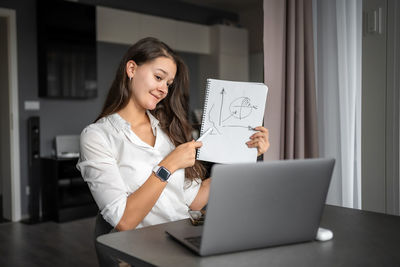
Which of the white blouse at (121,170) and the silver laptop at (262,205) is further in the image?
the white blouse at (121,170)

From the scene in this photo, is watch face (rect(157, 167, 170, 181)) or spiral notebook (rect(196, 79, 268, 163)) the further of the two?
spiral notebook (rect(196, 79, 268, 163))

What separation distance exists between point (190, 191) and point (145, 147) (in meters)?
0.30

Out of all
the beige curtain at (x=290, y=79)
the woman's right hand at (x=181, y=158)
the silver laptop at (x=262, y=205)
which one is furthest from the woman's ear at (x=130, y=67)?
the silver laptop at (x=262, y=205)

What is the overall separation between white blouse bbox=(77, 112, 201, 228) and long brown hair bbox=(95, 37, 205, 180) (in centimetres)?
5

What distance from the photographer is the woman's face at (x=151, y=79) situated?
169cm

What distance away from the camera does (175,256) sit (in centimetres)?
98

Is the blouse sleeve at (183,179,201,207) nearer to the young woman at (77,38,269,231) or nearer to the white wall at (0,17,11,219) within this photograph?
the young woman at (77,38,269,231)

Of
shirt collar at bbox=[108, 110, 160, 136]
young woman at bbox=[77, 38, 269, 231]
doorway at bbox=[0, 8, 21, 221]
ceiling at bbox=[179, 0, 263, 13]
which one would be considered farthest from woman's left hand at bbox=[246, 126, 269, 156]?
ceiling at bbox=[179, 0, 263, 13]

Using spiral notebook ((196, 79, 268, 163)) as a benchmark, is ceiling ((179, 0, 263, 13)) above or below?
above

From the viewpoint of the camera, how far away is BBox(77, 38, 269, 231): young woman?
4.84ft

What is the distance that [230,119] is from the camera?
1578 mm

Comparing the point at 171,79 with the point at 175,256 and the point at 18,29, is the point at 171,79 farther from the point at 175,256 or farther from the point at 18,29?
the point at 18,29

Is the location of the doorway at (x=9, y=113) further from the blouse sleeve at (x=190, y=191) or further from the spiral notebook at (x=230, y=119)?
the spiral notebook at (x=230, y=119)

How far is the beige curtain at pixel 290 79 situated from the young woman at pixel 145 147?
50cm
